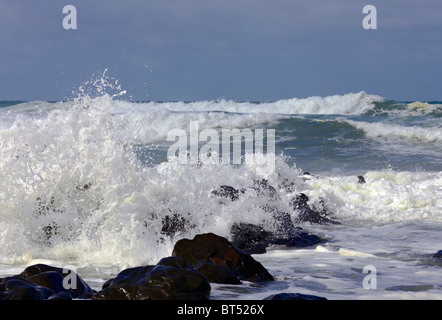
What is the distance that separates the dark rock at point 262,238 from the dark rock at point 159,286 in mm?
2205

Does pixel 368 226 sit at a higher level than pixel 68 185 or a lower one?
lower

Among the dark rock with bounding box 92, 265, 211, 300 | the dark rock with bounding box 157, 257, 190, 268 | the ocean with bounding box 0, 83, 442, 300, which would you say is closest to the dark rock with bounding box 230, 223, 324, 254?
the ocean with bounding box 0, 83, 442, 300

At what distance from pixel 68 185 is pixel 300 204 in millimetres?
3201

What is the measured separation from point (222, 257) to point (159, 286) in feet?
3.30

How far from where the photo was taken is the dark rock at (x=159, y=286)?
3.56 meters

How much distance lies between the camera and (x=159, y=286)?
3592 millimetres

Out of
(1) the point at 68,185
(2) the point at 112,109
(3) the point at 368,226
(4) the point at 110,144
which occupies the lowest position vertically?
(3) the point at 368,226

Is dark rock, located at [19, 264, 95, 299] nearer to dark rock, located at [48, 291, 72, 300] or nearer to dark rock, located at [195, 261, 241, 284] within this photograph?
dark rock, located at [48, 291, 72, 300]

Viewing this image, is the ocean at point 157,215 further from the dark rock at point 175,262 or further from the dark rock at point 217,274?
the dark rock at point 175,262

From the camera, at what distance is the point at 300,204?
313 inches
